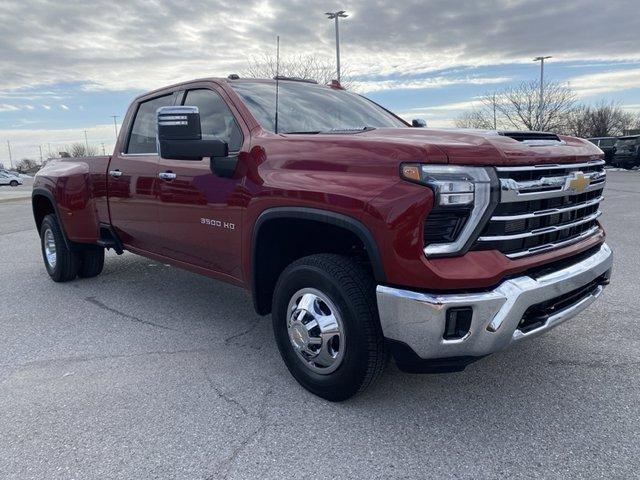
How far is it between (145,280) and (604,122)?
58388 millimetres

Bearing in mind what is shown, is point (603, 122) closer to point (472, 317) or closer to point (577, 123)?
point (577, 123)

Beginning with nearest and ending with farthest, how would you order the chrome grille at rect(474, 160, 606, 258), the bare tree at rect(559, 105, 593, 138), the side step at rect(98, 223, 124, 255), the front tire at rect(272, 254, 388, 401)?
the chrome grille at rect(474, 160, 606, 258) < the front tire at rect(272, 254, 388, 401) < the side step at rect(98, 223, 124, 255) < the bare tree at rect(559, 105, 593, 138)

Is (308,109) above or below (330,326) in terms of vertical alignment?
above

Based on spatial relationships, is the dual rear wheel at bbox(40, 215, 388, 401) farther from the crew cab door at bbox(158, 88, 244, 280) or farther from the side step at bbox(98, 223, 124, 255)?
the side step at bbox(98, 223, 124, 255)

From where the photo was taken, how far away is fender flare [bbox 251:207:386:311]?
2.65 meters

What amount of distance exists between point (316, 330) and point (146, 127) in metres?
2.77

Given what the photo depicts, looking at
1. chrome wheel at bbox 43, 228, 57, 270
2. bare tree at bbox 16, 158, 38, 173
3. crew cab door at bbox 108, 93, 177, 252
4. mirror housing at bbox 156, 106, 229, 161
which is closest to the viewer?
mirror housing at bbox 156, 106, 229, 161

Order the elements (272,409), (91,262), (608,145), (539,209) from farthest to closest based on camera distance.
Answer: (608,145), (91,262), (272,409), (539,209)

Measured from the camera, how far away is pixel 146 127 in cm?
482

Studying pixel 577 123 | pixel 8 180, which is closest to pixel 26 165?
pixel 8 180

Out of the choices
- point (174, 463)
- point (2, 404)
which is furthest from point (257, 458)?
point (2, 404)

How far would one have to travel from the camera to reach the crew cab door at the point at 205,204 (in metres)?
3.60

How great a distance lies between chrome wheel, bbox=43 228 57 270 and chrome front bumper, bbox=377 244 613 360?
183 inches

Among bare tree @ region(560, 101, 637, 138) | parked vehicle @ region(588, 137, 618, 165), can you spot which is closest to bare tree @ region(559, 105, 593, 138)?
bare tree @ region(560, 101, 637, 138)
